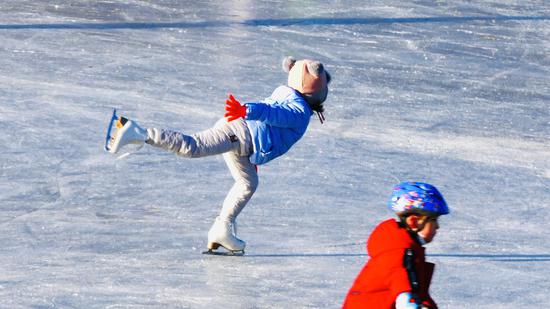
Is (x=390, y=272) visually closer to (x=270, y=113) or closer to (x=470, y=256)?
(x=270, y=113)

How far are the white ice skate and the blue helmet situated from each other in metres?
2.09

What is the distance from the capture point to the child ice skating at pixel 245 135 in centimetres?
552

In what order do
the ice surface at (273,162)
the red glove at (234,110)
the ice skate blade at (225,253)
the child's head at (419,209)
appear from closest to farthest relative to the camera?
1. the child's head at (419,209)
2. the red glove at (234,110)
3. the ice surface at (273,162)
4. the ice skate blade at (225,253)

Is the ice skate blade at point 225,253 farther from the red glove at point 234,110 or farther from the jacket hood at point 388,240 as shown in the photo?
the jacket hood at point 388,240

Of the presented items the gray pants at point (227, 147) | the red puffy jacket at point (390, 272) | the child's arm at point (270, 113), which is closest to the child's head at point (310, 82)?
the child's arm at point (270, 113)

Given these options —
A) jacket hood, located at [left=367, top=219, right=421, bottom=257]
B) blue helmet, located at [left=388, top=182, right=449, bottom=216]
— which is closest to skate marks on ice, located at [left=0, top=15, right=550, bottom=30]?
blue helmet, located at [left=388, top=182, right=449, bottom=216]

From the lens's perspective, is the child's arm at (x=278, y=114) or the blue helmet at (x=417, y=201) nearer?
the blue helmet at (x=417, y=201)

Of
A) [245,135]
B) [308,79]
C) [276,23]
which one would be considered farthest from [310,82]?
[276,23]

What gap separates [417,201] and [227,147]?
2.00m

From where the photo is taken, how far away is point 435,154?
7836 mm

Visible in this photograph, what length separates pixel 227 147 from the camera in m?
5.71

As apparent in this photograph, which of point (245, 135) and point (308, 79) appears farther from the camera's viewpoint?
point (308, 79)

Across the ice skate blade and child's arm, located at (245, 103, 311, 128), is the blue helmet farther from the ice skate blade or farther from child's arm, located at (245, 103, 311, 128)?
the ice skate blade

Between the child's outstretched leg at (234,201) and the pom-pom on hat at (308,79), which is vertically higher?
the pom-pom on hat at (308,79)
